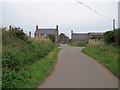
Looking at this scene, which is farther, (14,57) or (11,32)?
(11,32)

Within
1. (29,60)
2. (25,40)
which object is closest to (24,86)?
(29,60)

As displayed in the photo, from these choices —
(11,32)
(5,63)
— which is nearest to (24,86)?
(5,63)

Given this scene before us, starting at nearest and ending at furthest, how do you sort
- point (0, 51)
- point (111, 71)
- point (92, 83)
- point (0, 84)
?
point (0, 84) → point (92, 83) → point (0, 51) → point (111, 71)

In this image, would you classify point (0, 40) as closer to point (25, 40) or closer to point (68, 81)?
point (68, 81)

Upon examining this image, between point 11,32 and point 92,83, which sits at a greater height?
point 11,32

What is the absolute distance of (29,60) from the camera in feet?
66.2

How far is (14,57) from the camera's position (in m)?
16.0

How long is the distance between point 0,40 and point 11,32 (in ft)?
17.4

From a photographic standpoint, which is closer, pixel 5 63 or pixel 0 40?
pixel 5 63

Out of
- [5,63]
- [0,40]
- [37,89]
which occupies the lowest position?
[37,89]

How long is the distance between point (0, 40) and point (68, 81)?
16.6 ft

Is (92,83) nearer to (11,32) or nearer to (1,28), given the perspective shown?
(1,28)

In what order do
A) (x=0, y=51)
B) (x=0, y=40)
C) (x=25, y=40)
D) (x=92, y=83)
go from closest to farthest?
(x=92, y=83) < (x=0, y=51) < (x=0, y=40) < (x=25, y=40)

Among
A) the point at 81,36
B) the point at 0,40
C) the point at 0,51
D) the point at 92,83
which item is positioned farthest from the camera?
the point at 81,36
